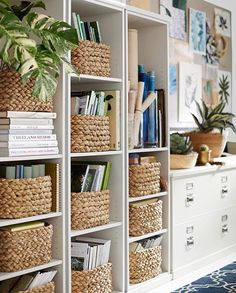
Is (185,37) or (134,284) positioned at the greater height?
(185,37)

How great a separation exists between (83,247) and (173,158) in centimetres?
105

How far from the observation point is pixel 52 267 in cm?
257

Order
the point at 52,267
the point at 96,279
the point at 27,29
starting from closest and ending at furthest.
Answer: the point at 27,29 → the point at 52,267 → the point at 96,279

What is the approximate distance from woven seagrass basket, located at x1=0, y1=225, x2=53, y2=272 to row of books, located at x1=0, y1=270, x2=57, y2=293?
0.07m

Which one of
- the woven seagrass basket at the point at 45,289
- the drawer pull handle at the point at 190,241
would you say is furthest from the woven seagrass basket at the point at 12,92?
the drawer pull handle at the point at 190,241

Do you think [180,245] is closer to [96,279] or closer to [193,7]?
[96,279]

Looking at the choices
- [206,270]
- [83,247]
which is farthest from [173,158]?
[83,247]

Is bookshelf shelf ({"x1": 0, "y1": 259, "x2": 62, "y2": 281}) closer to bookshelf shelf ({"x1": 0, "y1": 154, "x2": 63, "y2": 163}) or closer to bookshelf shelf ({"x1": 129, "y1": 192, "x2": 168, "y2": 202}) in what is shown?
bookshelf shelf ({"x1": 0, "y1": 154, "x2": 63, "y2": 163})

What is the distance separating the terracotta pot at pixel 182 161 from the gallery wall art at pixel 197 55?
0.59 m

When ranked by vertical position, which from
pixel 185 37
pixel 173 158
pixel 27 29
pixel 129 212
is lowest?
pixel 129 212

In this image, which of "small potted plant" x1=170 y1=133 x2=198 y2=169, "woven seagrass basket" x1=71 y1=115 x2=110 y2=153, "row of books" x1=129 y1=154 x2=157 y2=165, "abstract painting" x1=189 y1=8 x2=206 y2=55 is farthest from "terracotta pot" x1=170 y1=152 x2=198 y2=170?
"abstract painting" x1=189 y1=8 x2=206 y2=55

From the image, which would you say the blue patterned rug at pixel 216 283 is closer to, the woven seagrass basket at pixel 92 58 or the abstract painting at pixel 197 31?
the woven seagrass basket at pixel 92 58

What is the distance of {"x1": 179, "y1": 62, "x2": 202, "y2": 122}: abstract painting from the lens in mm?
4219

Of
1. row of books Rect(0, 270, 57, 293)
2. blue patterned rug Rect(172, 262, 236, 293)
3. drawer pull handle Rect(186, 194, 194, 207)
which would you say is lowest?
blue patterned rug Rect(172, 262, 236, 293)
